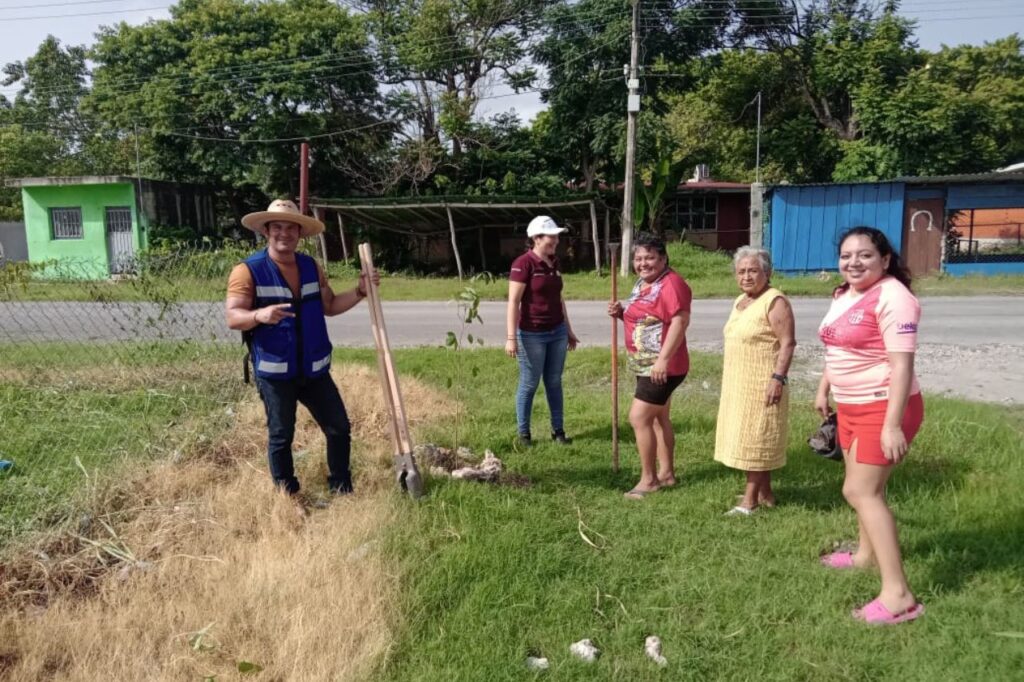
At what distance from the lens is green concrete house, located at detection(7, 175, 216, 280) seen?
22578 mm

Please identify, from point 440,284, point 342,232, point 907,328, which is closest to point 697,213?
point 440,284

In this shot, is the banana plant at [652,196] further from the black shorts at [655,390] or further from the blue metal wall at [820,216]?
the black shorts at [655,390]

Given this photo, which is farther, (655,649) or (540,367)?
(540,367)

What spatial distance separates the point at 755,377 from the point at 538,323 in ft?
5.79

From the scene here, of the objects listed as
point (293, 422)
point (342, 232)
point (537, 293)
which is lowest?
point (293, 422)

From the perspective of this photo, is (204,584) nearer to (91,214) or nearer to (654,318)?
(654,318)

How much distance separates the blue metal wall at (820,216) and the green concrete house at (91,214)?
1863 cm

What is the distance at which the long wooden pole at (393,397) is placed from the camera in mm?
4051

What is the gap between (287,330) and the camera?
379 centimetres

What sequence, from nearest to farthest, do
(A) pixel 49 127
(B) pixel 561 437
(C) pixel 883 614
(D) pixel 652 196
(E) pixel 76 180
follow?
(C) pixel 883 614
(B) pixel 561 437
(D) pixel 652 196
(E) pixel 76 180
(A) pixel 49 127

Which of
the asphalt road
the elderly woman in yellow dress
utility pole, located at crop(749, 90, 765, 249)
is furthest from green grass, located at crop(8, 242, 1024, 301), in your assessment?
the elderly woman in yellow dress

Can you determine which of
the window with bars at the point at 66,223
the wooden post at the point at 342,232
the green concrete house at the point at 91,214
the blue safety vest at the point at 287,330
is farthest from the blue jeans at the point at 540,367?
the window with bars at the point at 66,223

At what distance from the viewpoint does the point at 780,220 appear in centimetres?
1923

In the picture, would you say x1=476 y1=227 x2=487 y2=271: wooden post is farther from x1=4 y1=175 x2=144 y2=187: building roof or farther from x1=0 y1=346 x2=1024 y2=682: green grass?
x1=0 y1=346 x2=1024 y2=682: green grass
